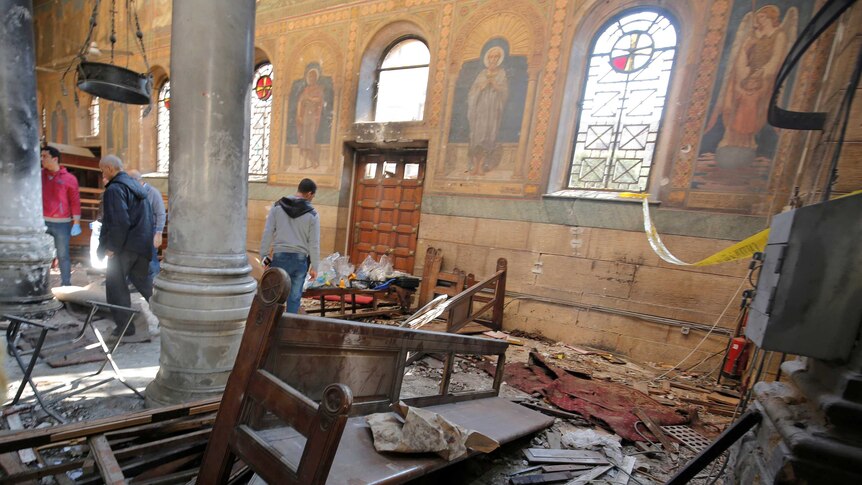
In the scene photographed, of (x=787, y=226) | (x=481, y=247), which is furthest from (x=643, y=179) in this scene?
(x=787, y=226)

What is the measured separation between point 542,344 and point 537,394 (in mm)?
1795

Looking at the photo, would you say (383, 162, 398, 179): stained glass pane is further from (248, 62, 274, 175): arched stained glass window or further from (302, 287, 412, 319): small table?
(248, 62, 274, 175): arched stained glass window

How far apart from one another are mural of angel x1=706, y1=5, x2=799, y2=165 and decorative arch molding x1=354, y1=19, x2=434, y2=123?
4.80 metres

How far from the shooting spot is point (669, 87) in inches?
193

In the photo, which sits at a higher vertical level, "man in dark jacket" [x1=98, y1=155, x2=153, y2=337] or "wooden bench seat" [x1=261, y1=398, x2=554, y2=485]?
"man in dark jacket" [x1=98, y1=155, x2=153, y2=337]

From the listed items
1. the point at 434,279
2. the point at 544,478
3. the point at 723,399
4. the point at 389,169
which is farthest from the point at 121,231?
the point at 723,399

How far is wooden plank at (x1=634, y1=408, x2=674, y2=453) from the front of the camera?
2826 millimetres

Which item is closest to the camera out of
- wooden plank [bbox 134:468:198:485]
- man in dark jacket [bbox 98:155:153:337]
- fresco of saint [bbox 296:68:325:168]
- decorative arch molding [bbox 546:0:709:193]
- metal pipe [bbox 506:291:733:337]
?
wooden plank [bbox 134:468:198:485]

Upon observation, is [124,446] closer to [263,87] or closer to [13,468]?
[13,468]

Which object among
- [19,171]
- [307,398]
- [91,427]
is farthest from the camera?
[19,171]

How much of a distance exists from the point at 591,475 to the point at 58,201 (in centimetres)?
654

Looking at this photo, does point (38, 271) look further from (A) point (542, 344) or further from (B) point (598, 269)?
(B) point (598, 269)

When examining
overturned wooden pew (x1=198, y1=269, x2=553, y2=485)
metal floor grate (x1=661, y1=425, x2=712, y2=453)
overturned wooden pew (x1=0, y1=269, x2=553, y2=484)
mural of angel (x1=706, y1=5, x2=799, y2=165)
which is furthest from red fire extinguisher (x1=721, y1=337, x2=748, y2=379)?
overturned wooden pew (x1=198, y1=269, x2=553, y2=485)

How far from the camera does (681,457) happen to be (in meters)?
2.71
